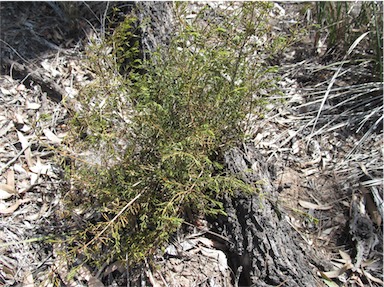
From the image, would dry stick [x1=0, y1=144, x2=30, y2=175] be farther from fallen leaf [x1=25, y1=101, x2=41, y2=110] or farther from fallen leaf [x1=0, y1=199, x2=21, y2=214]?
fallen leaf [x1=25, y1=101, x2=41, y2=110]

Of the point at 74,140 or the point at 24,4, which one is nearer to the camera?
the point at 74,140

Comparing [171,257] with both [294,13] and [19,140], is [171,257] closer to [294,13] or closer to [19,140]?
[19,140]

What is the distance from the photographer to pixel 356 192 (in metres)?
2.58

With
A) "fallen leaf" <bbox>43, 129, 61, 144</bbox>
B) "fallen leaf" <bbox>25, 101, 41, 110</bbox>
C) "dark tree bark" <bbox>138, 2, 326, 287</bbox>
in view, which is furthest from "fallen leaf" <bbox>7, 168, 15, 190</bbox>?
"dark tree bark" <bbox>138, 2, 326, 287</bbox>

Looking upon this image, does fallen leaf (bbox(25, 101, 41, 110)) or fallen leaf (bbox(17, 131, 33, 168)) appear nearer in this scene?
fallen leaf (bbox(17, 131, 33, 168))

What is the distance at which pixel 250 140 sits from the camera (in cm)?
254

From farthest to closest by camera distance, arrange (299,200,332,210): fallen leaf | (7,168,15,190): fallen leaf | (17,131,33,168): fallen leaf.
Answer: (299,200,332,210): fallen leaf
(17,131,33,168): fallen leaf
(7,168,15,190): fallen leaf

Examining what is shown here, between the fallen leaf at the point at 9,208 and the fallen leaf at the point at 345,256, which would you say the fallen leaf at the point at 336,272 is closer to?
the fallen leaf at the point at 345,256

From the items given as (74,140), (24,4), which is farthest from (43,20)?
(74,140)

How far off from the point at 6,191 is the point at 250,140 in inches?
55.0

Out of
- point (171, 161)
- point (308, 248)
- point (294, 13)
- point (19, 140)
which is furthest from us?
point (294, 13)

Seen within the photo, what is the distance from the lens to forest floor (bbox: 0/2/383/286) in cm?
211

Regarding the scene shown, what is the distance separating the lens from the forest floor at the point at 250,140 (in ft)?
6.93

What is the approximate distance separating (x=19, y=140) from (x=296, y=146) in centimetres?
175
